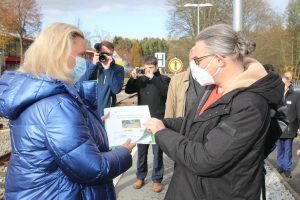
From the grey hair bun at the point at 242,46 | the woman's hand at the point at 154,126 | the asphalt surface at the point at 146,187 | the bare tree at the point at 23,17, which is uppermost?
the bare tree at the point at 23,17

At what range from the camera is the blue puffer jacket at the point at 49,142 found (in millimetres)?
2338

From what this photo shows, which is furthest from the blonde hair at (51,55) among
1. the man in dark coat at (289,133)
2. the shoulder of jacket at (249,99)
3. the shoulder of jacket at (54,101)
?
the man in dark coat at (289,133)

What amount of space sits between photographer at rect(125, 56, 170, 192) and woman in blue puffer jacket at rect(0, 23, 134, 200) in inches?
160

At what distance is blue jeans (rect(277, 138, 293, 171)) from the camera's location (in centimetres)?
807

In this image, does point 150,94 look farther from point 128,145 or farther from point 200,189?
point 200,189

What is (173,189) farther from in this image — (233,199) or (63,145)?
(63,145)

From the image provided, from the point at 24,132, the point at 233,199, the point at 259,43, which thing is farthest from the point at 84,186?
the point at 259,43

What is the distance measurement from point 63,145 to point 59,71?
46 centimetres

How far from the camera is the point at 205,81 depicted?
271 cm

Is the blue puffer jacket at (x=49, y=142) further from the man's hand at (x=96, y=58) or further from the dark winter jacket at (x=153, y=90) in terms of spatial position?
the dark winter jacket at (x=153, y=90)

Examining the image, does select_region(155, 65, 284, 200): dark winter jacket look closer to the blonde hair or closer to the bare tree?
the blonde hair

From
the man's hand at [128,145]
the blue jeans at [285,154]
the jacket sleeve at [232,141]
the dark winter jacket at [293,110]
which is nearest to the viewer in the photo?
the jacket sleeve at [232,141]

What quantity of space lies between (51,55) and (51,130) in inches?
18.5

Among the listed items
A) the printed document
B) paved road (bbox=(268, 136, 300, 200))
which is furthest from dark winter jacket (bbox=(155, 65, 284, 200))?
paved road (bbox=(268, 136, 300, 200))
